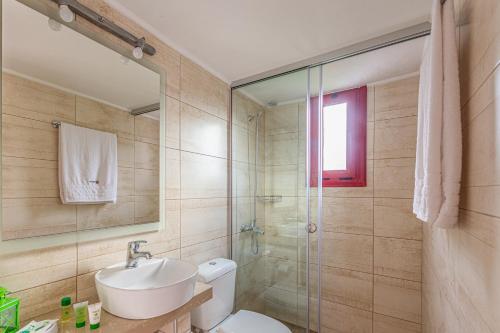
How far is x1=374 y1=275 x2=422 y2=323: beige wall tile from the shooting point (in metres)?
1.95

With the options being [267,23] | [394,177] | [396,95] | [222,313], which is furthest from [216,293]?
[396,95]

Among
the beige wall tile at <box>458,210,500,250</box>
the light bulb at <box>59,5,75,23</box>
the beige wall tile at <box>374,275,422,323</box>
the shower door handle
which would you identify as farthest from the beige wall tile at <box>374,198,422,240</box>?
the light bulb at <box>59,5,75,23</box>

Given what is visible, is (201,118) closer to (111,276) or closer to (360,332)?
(111,276)

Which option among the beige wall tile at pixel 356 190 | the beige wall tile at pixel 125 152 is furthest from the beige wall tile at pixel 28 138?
the beige wall tile at pixel 356 190

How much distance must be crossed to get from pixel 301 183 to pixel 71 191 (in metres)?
1.52

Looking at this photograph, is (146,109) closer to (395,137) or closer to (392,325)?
(395,137)

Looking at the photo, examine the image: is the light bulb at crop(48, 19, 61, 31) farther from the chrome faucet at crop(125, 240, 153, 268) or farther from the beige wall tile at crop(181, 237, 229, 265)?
the beige wall tile at crop(181, 237, 229, 265)

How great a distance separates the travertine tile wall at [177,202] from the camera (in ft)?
3.41

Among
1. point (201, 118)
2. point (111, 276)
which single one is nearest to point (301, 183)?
point (201, 118)

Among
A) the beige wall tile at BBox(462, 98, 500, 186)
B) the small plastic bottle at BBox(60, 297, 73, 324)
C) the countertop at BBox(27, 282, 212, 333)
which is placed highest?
the beige wall tile at BBox(462, 98, 500, 186)

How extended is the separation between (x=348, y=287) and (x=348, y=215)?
0.65 meters

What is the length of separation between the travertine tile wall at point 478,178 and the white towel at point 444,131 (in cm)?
3

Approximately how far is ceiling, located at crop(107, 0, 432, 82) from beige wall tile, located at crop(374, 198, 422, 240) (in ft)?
4.33

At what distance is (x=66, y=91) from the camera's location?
3.84ft
